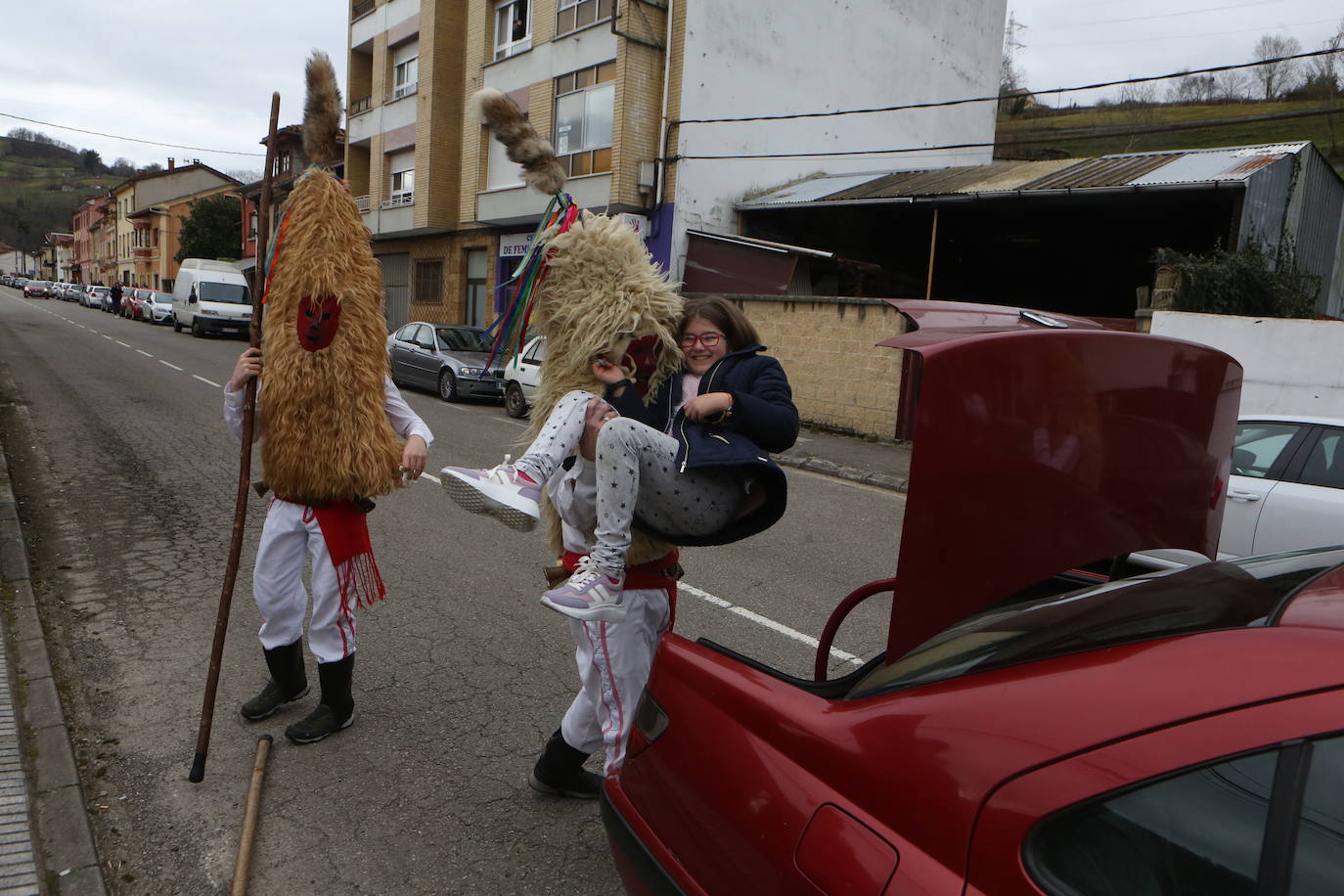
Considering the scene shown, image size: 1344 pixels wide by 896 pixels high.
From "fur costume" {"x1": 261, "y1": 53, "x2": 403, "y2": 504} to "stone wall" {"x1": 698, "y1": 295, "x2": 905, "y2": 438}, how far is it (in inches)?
420

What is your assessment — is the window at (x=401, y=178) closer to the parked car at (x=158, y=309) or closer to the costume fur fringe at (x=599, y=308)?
the parked car at (x=158, y=309)

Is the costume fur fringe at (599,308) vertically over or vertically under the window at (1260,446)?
over

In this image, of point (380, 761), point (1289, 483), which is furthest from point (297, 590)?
point (1289, 483)

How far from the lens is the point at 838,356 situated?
47.1 ft

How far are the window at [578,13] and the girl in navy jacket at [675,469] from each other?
19.0 meters

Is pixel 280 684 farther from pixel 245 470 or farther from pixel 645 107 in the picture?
pixel 645 107

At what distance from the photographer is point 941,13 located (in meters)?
22.5

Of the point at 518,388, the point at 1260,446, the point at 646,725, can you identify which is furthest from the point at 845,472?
the point at 646,725

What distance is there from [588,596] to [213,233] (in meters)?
52.6

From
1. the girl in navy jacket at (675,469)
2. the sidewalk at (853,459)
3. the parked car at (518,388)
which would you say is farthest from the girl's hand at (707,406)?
the parked car at (518,388)

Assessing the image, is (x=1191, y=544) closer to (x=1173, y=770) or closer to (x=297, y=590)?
(x=1173, y=770)

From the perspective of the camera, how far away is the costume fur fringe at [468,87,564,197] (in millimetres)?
2986

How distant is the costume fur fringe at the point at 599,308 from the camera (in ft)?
8.92

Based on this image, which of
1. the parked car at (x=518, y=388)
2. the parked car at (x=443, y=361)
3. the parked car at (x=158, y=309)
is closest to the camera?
the parked car at (x=518, y=388)
